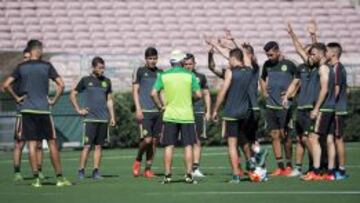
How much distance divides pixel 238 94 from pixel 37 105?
2.95m

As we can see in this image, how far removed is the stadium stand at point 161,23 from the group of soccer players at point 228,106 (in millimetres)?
Result: 18323

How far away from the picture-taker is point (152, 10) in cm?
4178

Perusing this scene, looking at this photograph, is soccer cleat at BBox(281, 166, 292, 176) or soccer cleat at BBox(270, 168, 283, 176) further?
soccer cleat at BBox(270, 168, 283, 176)

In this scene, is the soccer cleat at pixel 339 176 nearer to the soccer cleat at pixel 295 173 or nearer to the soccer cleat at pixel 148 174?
the soccer cleat at pixel 295 173

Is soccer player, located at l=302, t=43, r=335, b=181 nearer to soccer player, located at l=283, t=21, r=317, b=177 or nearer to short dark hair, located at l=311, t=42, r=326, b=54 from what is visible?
short dark hair, located at l=311, t=42, r=326, b=54

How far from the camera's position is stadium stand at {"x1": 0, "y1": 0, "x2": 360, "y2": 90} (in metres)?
39.7

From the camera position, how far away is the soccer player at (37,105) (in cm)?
1666

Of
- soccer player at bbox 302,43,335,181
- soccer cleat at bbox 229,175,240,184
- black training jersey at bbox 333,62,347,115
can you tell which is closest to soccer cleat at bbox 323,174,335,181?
soccer player at bbox 302,43,335,181

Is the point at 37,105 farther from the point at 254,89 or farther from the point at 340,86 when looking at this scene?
the point at 340,86

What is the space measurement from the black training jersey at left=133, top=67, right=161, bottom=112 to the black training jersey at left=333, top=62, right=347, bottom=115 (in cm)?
329

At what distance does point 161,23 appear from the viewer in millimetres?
41156

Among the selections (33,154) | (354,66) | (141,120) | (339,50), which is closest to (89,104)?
(141,120)

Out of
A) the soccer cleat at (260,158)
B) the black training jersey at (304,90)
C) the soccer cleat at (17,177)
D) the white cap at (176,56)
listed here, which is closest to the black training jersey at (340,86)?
the black training jersey at (304,90)

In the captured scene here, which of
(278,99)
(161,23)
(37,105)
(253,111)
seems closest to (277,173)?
(278,99)
